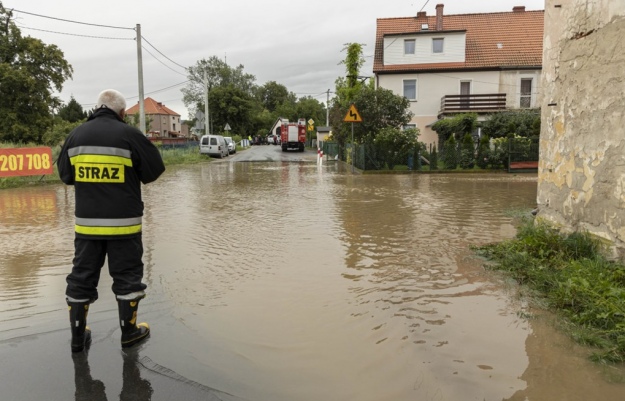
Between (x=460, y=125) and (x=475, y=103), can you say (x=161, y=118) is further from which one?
(x=460, y=125)

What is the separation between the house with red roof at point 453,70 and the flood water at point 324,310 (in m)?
22.9

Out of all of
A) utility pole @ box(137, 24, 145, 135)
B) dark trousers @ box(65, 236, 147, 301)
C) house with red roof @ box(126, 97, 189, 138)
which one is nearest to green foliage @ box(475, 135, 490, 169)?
utility pole @ box(137, 24, 145, 135)

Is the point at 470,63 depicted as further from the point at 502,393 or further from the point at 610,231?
the point at 502,393

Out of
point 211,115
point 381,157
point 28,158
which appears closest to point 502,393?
point 28,158

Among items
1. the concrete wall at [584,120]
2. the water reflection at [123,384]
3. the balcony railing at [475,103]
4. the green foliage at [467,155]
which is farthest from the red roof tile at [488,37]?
the water reflection at [123,384]

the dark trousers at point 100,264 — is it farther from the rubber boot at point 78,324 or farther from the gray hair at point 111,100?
the gray hair at point 111,100

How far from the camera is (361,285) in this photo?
5.40 m

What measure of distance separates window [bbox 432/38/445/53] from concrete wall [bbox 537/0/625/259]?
26.5 metres

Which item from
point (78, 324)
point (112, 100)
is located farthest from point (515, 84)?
point (78, 324)

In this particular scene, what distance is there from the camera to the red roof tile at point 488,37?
104 feet

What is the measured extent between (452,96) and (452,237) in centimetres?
2441

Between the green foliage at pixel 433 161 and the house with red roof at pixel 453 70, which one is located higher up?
the house with red roof at pixel 453 70

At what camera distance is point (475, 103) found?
1198 inches

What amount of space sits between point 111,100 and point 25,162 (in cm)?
1475
